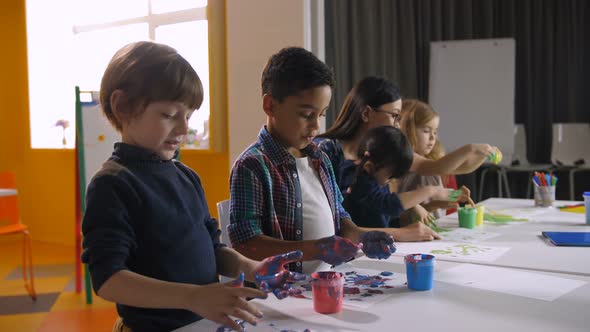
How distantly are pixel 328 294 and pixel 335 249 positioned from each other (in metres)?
0.23

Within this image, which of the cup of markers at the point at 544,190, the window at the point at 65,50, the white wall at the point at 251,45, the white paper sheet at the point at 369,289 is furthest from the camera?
the window at the point at 65,50

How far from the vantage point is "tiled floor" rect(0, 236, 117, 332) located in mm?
3068

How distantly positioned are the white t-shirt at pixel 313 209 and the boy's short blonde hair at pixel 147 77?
582 mm

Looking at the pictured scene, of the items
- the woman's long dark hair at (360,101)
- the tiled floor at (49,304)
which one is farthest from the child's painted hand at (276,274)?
the tiled floor at (49,304)

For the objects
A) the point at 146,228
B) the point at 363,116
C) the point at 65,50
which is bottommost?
the point at 146,228

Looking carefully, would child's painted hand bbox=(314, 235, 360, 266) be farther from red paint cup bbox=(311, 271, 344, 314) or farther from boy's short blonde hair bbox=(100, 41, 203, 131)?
boy's short blonde hair bbox=(100, 41, 203, 131)

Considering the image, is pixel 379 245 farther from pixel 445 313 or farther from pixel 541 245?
pixel 541 245

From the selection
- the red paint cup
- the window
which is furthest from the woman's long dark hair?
the window

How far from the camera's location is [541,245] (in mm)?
1760

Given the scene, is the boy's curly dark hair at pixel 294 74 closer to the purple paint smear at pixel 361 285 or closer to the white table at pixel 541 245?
the purple paint smear at pixel 361 285

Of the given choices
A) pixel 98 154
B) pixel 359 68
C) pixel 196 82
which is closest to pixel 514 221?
pixel 196 82

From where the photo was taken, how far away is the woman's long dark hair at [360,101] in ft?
7.19

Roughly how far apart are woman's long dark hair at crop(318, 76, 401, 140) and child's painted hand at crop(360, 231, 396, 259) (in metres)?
0.94

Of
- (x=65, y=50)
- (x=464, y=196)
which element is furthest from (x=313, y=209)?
(x=65, y=50)
